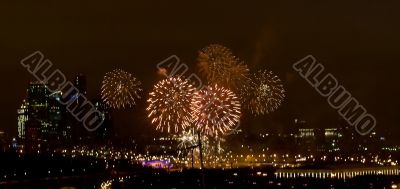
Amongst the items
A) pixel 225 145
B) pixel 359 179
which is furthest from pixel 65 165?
pixel 359 179

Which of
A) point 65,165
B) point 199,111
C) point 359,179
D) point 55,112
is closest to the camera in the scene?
point 199,111

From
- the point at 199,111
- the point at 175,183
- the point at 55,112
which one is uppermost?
the point at 55,112

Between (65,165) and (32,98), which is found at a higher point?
(32,98)

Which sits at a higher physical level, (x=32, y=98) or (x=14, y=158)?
(x=32, y=98)

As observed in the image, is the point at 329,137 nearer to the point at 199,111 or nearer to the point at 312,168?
the point at 312,168

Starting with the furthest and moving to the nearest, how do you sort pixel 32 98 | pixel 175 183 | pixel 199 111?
pixel 32 98 < pixel 175 183 < pixel 199 111

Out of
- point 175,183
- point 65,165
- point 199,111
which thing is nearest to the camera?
point 199,111

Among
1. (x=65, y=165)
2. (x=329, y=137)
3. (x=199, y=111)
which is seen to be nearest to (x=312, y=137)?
(x=329, y=137)

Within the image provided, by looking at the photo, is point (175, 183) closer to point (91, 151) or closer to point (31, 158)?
point (31, 158)

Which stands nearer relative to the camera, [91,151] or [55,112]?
[91,151]
